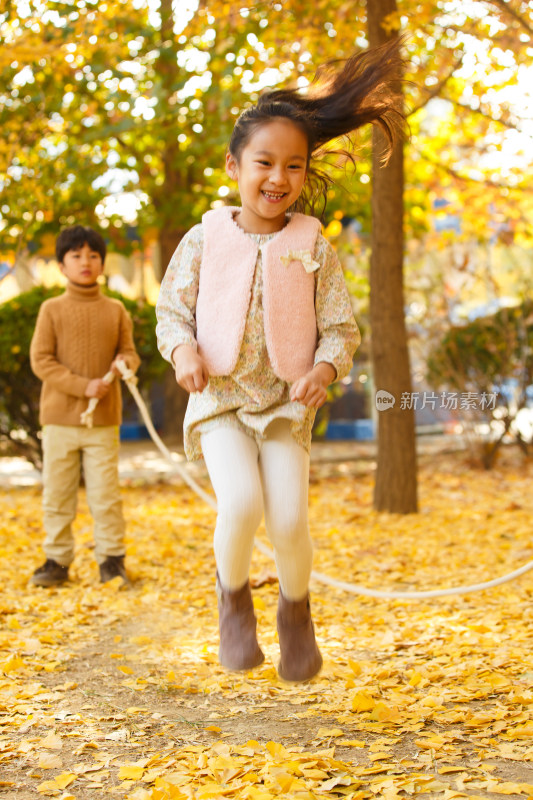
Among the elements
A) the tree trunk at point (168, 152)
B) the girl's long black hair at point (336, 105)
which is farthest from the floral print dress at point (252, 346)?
the tree trunk at point (168, 152)

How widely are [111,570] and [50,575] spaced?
0.94ft

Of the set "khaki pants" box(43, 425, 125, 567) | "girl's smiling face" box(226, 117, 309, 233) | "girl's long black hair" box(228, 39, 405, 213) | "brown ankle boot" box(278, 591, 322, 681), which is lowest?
"brown ankle boot" box(278, 591, 322, 681)

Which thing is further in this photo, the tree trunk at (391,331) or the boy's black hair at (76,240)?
the tree trunk at (391,331)

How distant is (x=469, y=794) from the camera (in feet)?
6.61

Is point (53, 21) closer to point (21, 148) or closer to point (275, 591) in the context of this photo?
point (21, 148)

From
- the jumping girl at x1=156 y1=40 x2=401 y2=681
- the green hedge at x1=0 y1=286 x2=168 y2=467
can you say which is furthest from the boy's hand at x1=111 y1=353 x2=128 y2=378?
the green hedge at x1=0 y1=286 x2=168 y2=467

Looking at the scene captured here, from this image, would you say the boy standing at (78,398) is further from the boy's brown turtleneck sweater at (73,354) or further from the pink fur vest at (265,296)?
the pink fur vest at (265,296)

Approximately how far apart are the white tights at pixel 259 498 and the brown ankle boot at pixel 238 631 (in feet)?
0.12

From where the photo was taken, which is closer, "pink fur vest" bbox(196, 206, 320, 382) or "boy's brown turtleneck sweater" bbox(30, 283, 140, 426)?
"pink fur vest" bbox(196, 206, 320, 382)

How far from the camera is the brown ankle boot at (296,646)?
2.60m

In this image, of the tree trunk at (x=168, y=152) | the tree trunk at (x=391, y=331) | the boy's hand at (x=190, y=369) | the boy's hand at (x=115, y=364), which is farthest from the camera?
the tree trunk at (x=168, y=152)

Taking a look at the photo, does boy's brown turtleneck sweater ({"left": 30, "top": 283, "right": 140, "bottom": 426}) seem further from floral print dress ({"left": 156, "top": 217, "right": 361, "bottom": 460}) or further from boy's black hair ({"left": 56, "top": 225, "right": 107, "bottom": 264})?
floral print dress ({"left": 156, "top": 217, "right": 361, "bottom": 460})

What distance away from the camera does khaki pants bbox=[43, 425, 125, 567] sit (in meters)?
4.20

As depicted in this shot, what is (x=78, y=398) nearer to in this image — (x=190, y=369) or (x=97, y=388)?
(x=97, y=388)
